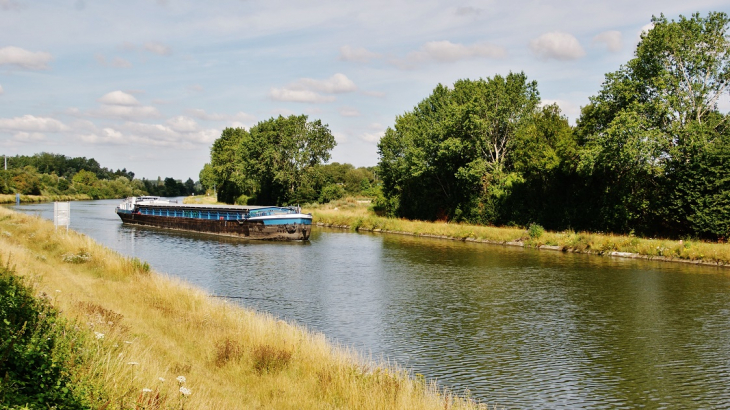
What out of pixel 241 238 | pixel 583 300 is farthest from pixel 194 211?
pixel 583 300

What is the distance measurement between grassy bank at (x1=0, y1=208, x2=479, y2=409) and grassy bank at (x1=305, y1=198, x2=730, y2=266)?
91.7ft

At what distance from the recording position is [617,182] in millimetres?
40938

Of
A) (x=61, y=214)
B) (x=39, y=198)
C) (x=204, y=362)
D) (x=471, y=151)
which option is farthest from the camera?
(x=39, y=198)

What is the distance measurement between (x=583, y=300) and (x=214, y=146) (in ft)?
386

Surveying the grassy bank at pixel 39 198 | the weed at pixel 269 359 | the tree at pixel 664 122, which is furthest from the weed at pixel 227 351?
the grassy bank at pixel 39 198

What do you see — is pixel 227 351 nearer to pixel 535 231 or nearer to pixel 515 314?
pixel 515 314

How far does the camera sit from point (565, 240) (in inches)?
1623

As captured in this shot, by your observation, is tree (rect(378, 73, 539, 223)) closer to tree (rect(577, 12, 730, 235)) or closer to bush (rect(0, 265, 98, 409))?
tree (rect(577, 12, 730, 235))

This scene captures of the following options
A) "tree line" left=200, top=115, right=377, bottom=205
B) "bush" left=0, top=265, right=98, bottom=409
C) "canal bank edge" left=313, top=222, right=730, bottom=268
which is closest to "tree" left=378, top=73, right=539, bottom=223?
"canal bank edge" left=313, top=222, right=730, bottom=268

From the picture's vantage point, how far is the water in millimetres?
14164

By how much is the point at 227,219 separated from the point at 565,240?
31.0 meters

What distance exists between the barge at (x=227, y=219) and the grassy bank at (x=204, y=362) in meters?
30.9

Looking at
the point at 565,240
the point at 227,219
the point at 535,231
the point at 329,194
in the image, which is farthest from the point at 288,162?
the point at 565,240

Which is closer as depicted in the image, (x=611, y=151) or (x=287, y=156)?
(x=611, y=151)
